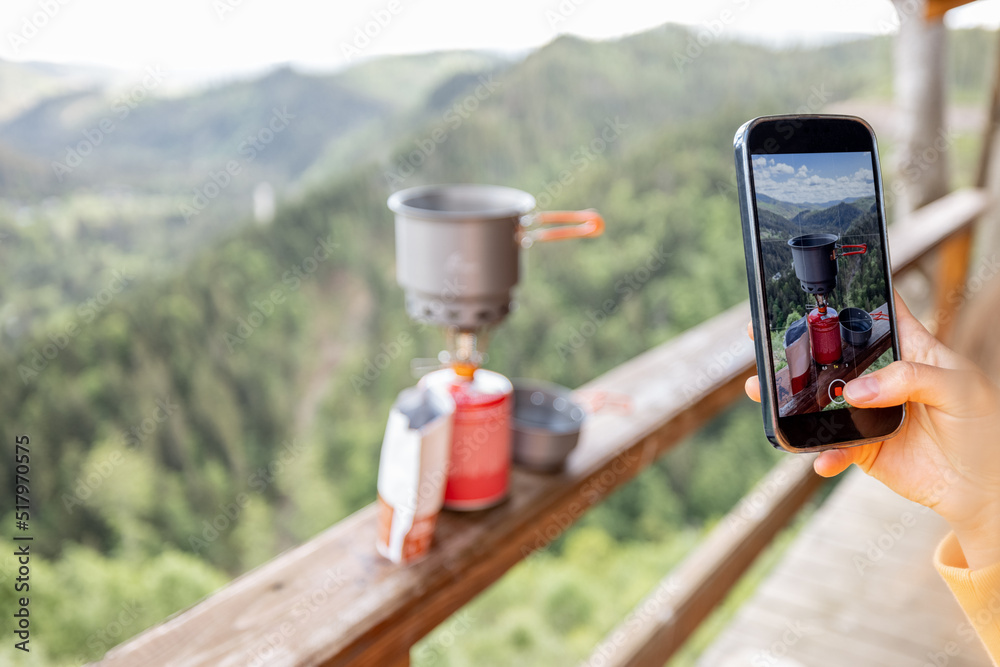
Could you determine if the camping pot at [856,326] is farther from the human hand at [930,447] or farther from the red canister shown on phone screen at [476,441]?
the red canister shown on phone screen at [476,441]

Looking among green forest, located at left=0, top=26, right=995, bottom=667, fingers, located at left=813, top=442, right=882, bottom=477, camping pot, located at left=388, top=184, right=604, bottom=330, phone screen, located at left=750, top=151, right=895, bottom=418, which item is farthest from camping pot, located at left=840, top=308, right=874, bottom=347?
green forest, located at left=0, top=26, right=995, bottom=667

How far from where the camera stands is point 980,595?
1.90 feet

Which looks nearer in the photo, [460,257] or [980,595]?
[980,595]

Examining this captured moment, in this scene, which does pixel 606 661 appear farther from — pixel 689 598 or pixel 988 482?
pixel 988 482

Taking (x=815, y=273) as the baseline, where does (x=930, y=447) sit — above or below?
below

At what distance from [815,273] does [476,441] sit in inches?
21.1

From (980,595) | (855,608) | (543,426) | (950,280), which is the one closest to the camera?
(980,595)

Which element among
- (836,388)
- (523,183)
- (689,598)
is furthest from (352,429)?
(836,388)

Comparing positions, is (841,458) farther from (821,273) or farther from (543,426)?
(543,426)

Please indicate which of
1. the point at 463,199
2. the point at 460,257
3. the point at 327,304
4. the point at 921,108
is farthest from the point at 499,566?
the point at 327,304

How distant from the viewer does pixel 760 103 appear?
956cm

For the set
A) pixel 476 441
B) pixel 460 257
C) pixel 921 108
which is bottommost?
pixel 476 441

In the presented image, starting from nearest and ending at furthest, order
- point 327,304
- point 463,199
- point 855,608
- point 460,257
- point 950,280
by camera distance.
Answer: point 460,257
point 463,199
point 855,608
point 950,280
point 327,304

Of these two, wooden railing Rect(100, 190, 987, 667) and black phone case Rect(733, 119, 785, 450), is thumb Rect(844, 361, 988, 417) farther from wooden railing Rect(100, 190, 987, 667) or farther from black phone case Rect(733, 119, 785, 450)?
wooden railing Rect(100, 190, 987, 667)
